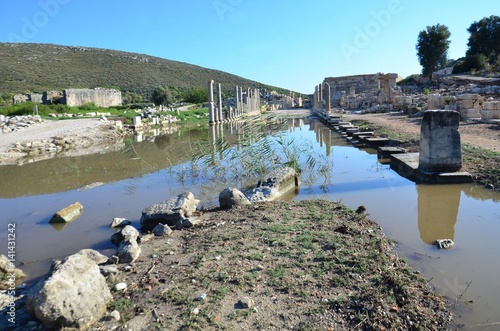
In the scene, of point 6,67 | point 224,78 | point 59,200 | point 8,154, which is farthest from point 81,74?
point 59,200

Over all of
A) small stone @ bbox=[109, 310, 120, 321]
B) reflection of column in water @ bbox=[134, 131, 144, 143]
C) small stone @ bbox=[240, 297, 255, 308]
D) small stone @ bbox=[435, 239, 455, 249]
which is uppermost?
reflection of column in water @ bbox=[134, 131, 144, 143]

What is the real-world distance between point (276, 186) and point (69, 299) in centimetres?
440

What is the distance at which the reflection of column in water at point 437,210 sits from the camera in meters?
4.64

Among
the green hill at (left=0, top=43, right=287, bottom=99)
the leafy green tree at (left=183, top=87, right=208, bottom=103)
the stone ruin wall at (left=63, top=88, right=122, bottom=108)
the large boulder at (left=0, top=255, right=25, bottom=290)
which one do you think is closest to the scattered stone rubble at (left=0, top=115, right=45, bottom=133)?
the stone ruin wall at (left=63, top=88, right=122, bottom=108)

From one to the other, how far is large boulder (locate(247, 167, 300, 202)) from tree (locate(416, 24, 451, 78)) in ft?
125

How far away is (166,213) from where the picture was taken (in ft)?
17.9

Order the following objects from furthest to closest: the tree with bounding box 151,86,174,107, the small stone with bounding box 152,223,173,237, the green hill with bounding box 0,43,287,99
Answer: the green hill with bounding box 0,43,287,99, the tree with bounding box 151,86,174,107, the small stone with bounding box 152,223,173,237

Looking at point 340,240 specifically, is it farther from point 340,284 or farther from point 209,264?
point 209,264

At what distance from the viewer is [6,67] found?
4975cm

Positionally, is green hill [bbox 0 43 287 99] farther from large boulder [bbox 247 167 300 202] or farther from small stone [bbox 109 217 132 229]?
large boulder [bbox 247 167 300 202]

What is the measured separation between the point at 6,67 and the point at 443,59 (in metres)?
55.6

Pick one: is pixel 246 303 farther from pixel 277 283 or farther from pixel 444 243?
pixel 444 243

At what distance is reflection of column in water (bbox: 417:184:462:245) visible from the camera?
4.64 metres

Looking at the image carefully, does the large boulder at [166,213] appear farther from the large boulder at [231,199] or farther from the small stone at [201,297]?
the small stone at [201,297]
